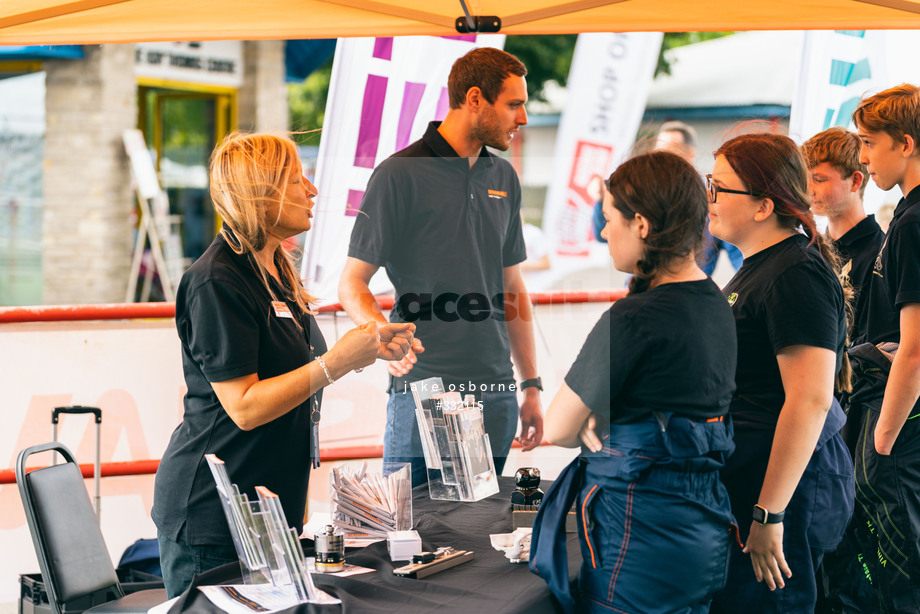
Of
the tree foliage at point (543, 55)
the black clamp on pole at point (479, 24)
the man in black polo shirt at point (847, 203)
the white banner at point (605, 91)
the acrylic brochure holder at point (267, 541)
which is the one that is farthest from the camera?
the tree foliage at point (543, 55)

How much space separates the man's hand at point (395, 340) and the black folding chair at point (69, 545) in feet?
2.95

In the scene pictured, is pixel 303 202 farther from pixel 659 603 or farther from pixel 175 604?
pixel 659 603

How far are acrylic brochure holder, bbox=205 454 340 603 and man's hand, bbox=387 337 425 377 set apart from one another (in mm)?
672

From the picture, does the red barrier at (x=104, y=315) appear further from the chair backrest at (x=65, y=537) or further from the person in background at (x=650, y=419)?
the person in background at (x=650, y=419)

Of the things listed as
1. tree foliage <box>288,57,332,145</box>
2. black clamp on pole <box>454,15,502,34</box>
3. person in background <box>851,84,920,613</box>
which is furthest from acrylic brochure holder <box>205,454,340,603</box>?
tree foliage <box>288,57,332,145</box>

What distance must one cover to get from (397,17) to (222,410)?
5.61ft

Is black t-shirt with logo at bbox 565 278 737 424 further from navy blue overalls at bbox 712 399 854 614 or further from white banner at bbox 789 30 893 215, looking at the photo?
white banner at bbox 789 30 893 215

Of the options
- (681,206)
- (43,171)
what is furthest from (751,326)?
(43,171)

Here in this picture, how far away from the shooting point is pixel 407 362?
80.9 inches

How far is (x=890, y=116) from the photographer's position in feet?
7.79

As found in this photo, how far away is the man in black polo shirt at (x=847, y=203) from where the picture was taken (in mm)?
2594

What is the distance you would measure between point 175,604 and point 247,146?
0.92 metres

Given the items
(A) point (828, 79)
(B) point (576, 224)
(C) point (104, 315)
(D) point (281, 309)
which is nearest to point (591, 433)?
(D) point (281, 309)

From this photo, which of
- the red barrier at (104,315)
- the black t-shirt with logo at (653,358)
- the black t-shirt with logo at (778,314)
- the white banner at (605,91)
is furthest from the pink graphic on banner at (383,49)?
the black t-shirt with logo at (653,358)
